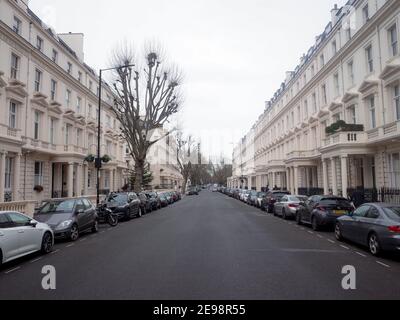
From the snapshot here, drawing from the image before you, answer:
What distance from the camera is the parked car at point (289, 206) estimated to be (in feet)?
63.5

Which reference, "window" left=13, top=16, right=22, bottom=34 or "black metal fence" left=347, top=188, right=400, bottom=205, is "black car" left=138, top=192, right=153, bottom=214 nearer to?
"black metal fence" left=347, top=188, right=400, bottom=205

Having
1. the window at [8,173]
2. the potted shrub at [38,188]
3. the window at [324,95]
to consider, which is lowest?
the potted shrub at [38,188]

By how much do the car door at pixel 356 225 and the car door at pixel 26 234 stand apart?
29.7 feet

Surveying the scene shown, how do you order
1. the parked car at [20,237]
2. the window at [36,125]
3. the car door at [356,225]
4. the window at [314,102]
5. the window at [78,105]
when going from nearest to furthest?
the parked car at [20,237]
the car door at [356,225]
the window at [36,125]
the window at [314,102]
the window at [78,105]

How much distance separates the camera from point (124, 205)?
20.6 metres

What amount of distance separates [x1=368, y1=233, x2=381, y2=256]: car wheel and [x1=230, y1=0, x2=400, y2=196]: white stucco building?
1132 centimetres

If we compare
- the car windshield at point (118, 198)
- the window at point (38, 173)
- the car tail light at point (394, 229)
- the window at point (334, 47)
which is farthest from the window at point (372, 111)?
the window at point (38, 173)

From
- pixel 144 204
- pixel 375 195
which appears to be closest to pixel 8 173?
pixel 144 204

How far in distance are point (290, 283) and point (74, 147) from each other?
2834cm

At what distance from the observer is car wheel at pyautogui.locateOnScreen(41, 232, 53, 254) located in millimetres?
9885

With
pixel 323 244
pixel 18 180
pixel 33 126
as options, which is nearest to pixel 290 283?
pixel 323 244

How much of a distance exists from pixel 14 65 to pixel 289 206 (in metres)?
20.8

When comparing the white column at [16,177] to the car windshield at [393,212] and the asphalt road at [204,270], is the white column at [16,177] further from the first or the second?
the car windshield at [393,212]
